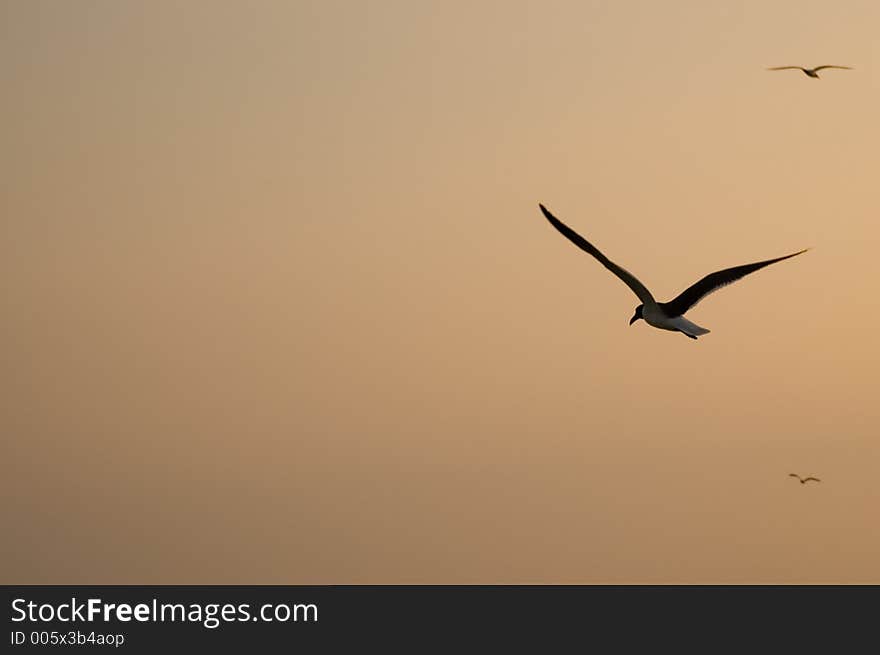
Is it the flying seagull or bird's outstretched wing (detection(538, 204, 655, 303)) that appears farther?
the flying seagull

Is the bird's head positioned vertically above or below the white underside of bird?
above

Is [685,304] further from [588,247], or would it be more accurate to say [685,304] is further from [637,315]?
[588,247]

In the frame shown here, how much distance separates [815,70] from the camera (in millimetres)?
95438

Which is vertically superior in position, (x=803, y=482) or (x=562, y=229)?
(x=803, y=482)

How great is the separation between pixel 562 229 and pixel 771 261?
7936mm

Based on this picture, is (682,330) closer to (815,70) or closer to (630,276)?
(630,276)

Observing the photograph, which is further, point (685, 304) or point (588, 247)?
point (685, 304)

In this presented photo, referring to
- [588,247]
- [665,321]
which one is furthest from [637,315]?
[588,247]

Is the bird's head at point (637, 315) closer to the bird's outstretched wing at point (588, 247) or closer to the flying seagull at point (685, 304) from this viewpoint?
the flying seagull at point (685, 304)

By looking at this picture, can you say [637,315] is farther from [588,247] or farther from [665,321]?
[588,247]

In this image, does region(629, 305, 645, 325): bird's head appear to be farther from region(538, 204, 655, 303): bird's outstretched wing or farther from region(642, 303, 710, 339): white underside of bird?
region(538, 204, 655, 303): bird's outstretched wing

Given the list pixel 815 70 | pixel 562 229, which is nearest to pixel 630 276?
pixel 562 229

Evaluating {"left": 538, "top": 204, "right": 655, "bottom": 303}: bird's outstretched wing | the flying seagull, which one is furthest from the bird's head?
{"left": 538, "top": 204, "right": 655, "bottom": 303}: bird's outstretched wing

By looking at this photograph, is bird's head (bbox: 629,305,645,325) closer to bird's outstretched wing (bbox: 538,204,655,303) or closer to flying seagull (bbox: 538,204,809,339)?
flying seagull (bbox: 538,204,809,339)
